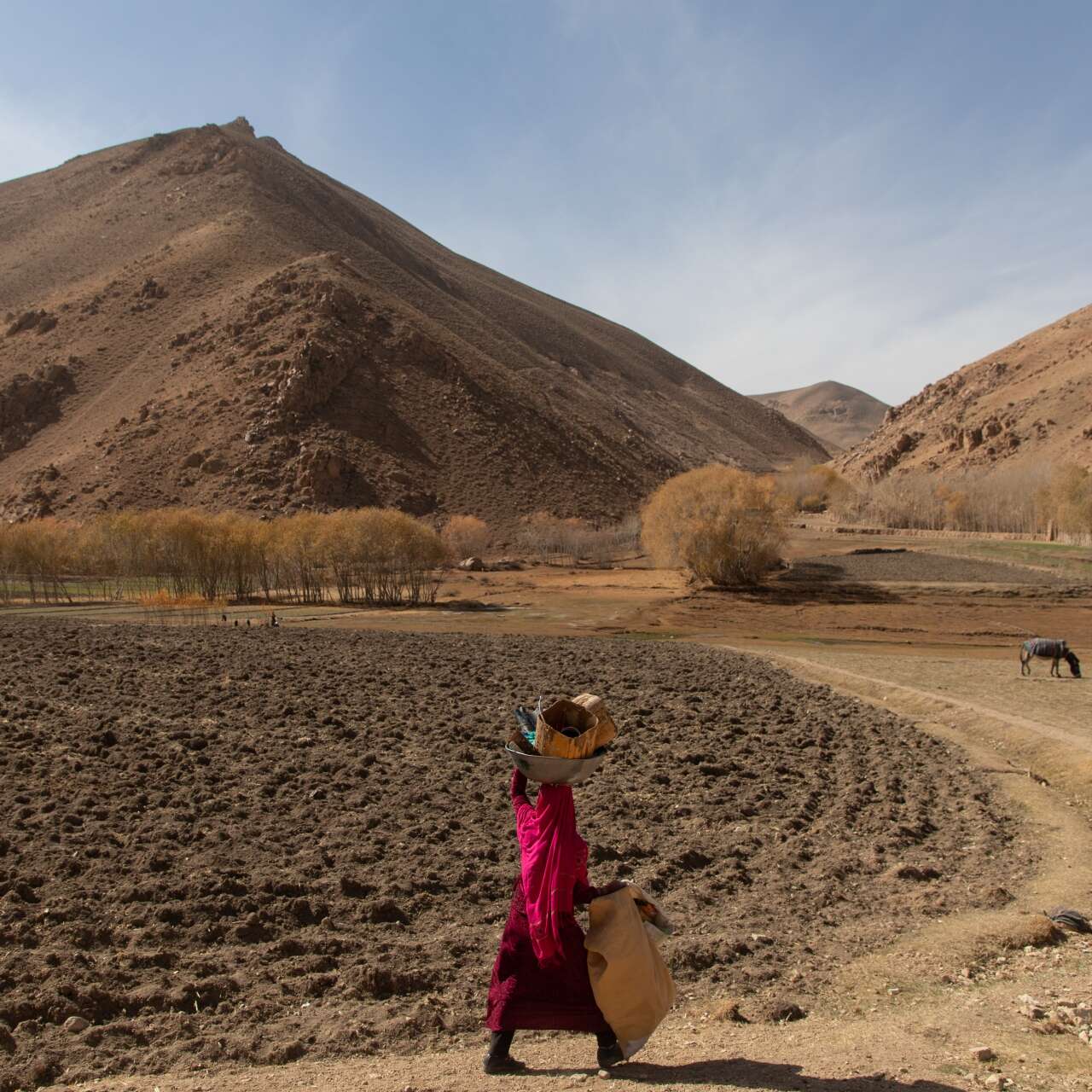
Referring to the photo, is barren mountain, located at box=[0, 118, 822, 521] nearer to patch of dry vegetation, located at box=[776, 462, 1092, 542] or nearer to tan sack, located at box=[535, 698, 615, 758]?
patch of dry vegetation, located at box=[776, 462, 1092, 542]

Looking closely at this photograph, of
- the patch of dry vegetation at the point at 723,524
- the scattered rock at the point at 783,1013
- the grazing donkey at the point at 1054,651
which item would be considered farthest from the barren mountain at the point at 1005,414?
the scattered rock at the point at 783,1013

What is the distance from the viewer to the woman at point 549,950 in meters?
4.88

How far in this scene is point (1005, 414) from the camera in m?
120

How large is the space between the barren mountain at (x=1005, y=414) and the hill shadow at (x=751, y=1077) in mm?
104437

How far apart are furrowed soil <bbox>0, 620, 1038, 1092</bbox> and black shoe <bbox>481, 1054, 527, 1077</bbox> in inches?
25.3

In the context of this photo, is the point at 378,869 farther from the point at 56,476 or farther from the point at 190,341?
the point at 190,341

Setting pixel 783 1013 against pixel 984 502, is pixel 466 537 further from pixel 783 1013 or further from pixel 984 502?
pixel 783 1013

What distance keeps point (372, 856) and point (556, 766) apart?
4934mm

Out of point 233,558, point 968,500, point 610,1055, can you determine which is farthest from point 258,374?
point 610,1055

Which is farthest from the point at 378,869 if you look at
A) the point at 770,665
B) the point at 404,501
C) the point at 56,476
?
the point at 56,476

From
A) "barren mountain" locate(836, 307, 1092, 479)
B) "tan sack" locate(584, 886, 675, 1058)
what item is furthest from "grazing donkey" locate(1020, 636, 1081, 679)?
"barren mountain" locate(836, 307, 1092, 479)

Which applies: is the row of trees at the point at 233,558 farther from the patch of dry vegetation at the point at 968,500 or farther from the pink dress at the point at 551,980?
the pink dress at the point at 551,980

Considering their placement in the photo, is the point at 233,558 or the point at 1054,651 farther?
the point at 233,558

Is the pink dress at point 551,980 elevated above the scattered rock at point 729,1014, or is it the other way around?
the pink dress at point 551,980
